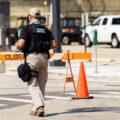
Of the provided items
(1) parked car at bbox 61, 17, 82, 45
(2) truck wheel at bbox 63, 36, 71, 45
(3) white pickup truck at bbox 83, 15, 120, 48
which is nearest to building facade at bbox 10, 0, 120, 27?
(1) parked car at bbox 61, 17, 82, 45

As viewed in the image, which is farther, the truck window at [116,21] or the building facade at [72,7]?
the building facade at [72,7]

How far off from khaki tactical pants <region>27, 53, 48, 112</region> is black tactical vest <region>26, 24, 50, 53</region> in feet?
0.32

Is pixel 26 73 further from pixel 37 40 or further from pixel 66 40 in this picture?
pixel 66 40

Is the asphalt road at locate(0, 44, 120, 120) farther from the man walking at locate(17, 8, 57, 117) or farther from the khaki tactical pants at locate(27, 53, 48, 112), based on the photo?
the man walking at locate(17, 8, 57, 117)

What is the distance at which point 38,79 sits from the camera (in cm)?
1039

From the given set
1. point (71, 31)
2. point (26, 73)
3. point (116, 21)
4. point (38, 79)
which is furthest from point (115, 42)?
point (26, 73)

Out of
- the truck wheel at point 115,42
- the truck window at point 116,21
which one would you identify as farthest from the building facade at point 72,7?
the truck wheel at point 115,42

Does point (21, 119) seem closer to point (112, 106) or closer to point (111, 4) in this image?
point (112, 106)

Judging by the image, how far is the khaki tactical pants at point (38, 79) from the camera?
400 inches

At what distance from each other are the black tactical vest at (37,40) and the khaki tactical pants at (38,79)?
98 mm

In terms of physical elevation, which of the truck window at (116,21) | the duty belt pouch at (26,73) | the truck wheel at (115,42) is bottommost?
the truck wheel at (115,42)

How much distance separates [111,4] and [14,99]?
148 feet

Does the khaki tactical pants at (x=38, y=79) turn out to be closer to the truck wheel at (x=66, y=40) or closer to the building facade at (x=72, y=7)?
the truck wheel at (x=66, y=40)

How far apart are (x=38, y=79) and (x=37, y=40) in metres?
0.64
